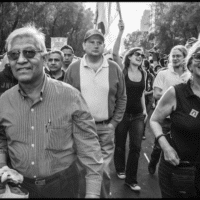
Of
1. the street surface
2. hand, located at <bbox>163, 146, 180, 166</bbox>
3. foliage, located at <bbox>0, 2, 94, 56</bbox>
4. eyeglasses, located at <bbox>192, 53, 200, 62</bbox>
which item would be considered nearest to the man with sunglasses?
hand, located at <bbox>163, 146, 180, 166</bbox>

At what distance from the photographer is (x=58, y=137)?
6.70 ft

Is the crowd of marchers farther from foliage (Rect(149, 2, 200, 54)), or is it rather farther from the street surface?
foliage (Rect(149, 2, 200, 54))

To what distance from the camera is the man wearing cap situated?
145 inches

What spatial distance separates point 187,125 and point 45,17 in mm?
31198

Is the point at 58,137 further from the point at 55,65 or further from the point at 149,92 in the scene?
the point at 149,92

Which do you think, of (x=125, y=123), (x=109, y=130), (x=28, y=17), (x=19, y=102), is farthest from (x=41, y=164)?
(x=28, y=17)

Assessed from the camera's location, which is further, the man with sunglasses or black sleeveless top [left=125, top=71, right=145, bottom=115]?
black sleeveless top [left=125, top=71, right=145, bottom=115]

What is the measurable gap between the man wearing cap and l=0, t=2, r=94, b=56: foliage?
1616 centimetres

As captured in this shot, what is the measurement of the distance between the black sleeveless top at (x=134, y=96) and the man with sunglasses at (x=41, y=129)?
258 centimetres

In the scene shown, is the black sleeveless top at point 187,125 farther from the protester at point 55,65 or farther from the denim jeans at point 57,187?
the protester at point 55,65

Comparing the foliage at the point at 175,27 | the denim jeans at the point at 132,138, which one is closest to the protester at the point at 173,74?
the denim jeans at the point at 132,138

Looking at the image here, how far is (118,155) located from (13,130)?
125 inches

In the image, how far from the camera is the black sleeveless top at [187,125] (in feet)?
8.00

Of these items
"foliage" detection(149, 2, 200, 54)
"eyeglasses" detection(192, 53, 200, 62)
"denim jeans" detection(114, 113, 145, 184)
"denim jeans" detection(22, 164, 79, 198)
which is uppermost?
"foliage" detection(149, 2, 200, 54)
